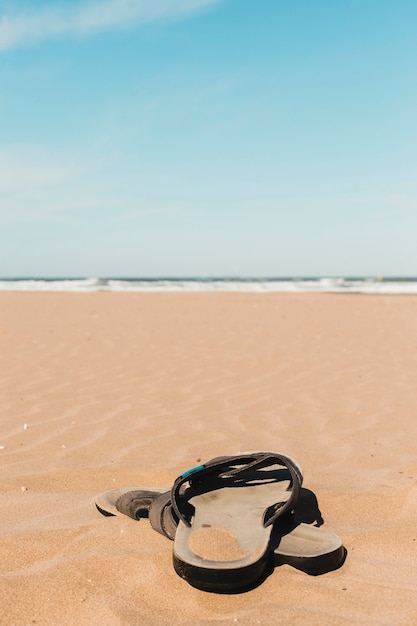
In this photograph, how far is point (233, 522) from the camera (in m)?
1.83

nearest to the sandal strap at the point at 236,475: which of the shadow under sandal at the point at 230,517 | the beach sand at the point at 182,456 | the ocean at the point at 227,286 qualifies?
the shadow under sandal at the point at 230,517

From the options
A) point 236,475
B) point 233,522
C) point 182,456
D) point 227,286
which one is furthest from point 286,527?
point 227,286

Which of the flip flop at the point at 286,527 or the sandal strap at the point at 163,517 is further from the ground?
the sandal strap at the point at 163,517

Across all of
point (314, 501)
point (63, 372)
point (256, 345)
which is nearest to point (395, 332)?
point (256, 345)

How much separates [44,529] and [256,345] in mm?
5251

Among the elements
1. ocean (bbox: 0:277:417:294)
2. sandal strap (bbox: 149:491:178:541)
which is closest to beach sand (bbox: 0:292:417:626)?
sandal strap (bbox: 149:491:178:541)

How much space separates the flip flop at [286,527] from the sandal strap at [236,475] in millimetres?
49

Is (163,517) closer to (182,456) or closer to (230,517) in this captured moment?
(230,517)

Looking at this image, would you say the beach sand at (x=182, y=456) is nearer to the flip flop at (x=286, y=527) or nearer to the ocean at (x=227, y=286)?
the flip flop at (x=286, y=527)

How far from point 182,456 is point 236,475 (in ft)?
2.31

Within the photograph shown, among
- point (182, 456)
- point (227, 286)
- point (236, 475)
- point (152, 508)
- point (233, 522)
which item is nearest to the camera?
point (233, 522)

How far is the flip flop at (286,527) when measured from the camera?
1675 mm

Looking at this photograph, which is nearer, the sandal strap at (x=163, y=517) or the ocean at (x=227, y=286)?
the sandal strap at (x=163, y=517)

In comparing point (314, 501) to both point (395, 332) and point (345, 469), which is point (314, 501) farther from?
point (395, 332)
